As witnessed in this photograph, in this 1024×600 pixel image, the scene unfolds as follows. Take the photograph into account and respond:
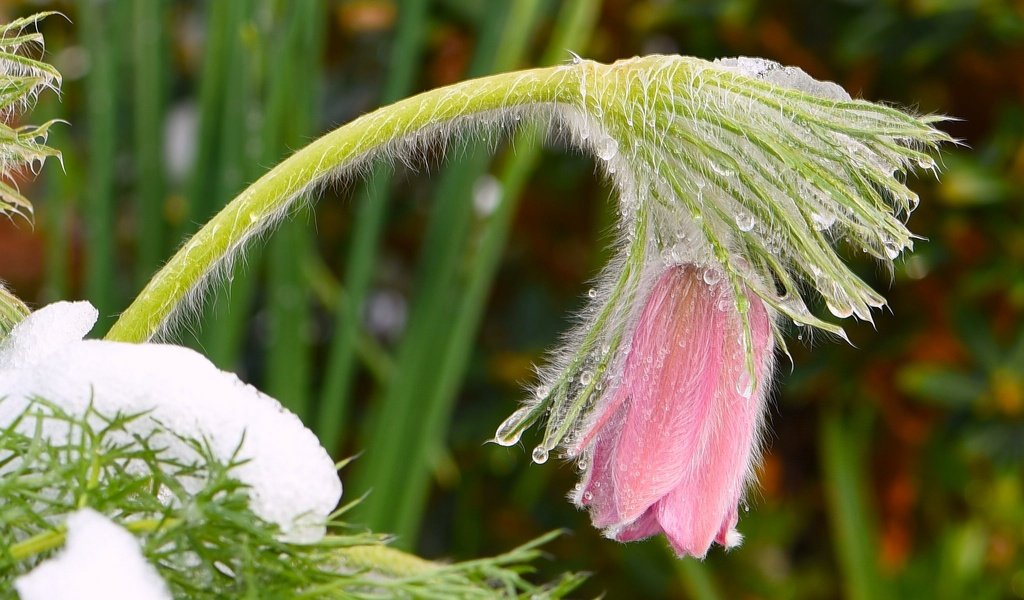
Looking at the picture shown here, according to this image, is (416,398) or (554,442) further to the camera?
(416,398)

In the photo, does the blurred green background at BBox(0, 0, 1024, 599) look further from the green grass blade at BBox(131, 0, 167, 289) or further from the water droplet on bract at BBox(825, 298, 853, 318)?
the water droplet on bract at BBox(825, 298, 853, 318)

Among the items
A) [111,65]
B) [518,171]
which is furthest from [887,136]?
[111,65]

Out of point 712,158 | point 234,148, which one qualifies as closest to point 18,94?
point 712,158

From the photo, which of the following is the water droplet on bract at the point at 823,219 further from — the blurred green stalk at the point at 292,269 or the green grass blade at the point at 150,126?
the green grass blade at the point at 150,126

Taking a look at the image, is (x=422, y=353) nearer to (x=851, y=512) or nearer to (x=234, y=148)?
(x=234, y=148)

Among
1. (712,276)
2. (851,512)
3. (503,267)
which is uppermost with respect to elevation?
(712,276)

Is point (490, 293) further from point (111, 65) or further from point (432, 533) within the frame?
point (111, 65)

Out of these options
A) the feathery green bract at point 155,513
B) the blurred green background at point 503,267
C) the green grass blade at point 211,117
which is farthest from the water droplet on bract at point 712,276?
the green grass blade at point 211,117
